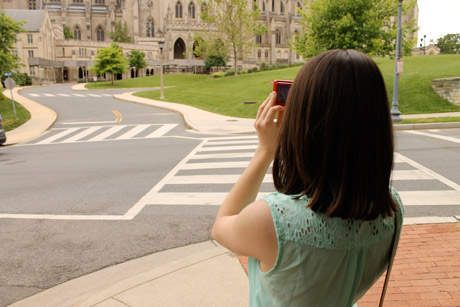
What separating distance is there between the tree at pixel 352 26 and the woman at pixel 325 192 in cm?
2385

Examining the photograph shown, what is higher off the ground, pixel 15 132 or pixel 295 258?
pixel 295 258

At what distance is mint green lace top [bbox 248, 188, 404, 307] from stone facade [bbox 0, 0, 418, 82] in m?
73.6

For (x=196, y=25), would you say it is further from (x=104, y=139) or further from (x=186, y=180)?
(x=186, y=180)

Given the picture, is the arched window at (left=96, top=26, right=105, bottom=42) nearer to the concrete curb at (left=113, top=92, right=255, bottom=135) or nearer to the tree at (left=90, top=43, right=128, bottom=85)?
the tree at (left=90, top=43, right=128, bottom=85)

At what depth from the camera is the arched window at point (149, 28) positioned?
83.8 m

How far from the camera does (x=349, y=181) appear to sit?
4.31 ft

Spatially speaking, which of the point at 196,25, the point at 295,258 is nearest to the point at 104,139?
the point at 295,258

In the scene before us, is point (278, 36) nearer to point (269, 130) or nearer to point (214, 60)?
point (214, 60)

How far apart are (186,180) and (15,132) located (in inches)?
596

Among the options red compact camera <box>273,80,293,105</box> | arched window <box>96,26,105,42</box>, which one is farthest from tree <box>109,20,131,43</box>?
red compact camera <box>273,80,293,105</box>

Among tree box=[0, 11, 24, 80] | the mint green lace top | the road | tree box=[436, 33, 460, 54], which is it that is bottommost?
the road

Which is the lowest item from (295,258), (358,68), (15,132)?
(15,132)

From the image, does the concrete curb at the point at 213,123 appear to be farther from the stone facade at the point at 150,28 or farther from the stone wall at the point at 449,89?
the stone facade at the point at 150,28

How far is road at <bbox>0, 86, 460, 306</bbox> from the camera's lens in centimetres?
511
